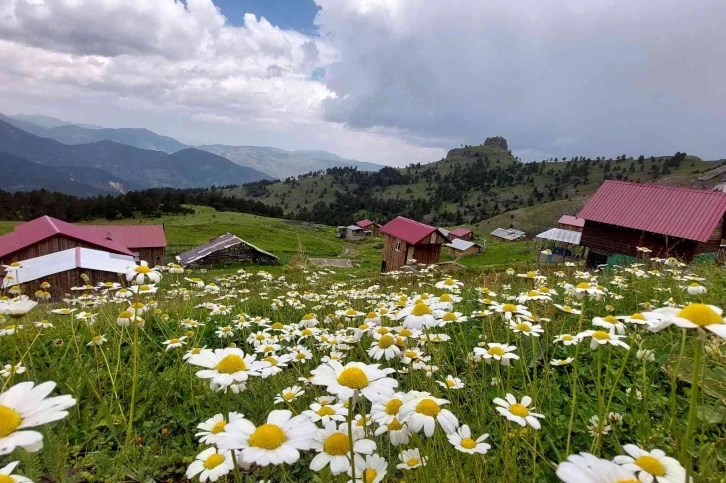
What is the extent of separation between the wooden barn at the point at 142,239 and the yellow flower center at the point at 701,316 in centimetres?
5910

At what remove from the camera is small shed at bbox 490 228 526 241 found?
97537mm

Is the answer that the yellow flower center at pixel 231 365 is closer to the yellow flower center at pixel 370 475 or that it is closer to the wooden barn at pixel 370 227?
the yellow flower center at pixel 370 475

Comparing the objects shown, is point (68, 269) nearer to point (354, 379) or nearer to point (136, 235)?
point (136, 235)

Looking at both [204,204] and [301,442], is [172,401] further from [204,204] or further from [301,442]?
[204,204]

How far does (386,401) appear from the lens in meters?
2.04

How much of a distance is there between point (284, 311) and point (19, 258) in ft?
138

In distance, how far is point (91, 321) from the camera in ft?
15.0

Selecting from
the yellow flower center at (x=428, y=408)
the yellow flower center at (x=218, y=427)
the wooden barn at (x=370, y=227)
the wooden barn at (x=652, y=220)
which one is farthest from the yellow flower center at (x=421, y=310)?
the wooden barn at (x=370, y=227)

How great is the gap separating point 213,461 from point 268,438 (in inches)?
31.4

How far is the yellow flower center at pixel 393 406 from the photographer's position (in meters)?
2.03

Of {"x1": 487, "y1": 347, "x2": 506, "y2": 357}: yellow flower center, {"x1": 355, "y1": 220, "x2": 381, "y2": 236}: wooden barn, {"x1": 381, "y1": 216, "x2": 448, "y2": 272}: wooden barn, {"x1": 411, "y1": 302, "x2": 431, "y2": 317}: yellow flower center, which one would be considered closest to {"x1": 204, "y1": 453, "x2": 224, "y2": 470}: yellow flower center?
{"x1": 411, "y1": 302, "x2": 431, "y2": 317}: yellow flower center

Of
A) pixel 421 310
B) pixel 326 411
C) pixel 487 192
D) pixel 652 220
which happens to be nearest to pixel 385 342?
pixel 421 310

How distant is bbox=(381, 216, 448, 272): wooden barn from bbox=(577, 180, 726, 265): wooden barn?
11.9m

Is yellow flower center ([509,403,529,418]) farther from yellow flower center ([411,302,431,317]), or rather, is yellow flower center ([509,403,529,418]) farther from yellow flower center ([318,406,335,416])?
yellow flower center ([318,406,335,416])
